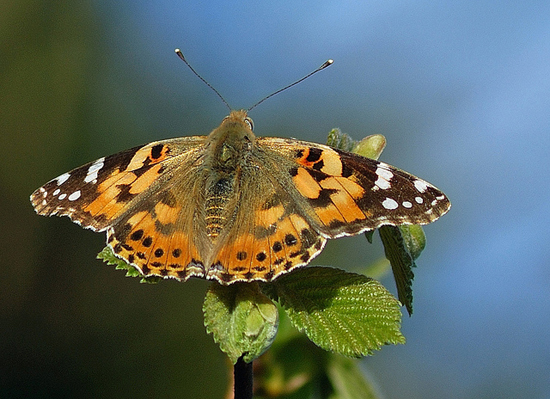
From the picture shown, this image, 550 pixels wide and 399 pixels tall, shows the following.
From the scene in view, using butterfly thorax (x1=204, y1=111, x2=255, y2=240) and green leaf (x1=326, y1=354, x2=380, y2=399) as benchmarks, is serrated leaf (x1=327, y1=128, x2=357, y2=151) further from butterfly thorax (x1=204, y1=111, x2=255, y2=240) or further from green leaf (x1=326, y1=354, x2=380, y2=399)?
green leaf (x1=326, y1=354, x2=380, y2=399)

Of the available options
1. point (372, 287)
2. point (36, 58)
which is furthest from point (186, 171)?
point (36, 58)

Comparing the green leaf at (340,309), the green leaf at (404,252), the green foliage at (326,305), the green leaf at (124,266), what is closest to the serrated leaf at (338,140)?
the green foliage at (326,305)

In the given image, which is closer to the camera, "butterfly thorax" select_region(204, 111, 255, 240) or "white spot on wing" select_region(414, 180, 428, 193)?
"white spot on wing" select_region(414, 180, 428, 193)

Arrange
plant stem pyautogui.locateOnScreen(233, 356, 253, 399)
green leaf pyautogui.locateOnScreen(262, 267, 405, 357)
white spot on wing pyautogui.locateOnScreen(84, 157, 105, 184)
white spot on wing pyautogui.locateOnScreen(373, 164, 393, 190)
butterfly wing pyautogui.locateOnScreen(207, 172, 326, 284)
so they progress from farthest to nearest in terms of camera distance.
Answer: white spot on wing pyautogui.locateOnScreen(84, 157, 105, 184)
white spot on wing pyautogui.locateOnScreen(373, 164, 393, 190)
butterfly wing pyautogui.locateOnScreen(207, 172, 326, 284)
green leaf pyautogui.locateOnScreen(262, 267, 405, 357)
plant stem pyautogui.locateOnScreen(233, 356, 253, 399)

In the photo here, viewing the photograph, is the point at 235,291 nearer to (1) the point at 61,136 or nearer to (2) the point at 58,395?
(2) the point at 58,395

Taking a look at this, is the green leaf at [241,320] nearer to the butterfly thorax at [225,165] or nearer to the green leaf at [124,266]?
the green leaf at [124,266]

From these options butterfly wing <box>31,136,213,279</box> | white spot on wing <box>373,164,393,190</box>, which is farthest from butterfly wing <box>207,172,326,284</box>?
white spot on wing <box>373,164,393,190</box>

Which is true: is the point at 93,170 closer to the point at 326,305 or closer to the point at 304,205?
the point at 304,205

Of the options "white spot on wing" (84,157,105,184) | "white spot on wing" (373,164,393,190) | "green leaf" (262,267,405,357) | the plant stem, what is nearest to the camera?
the plant stem
